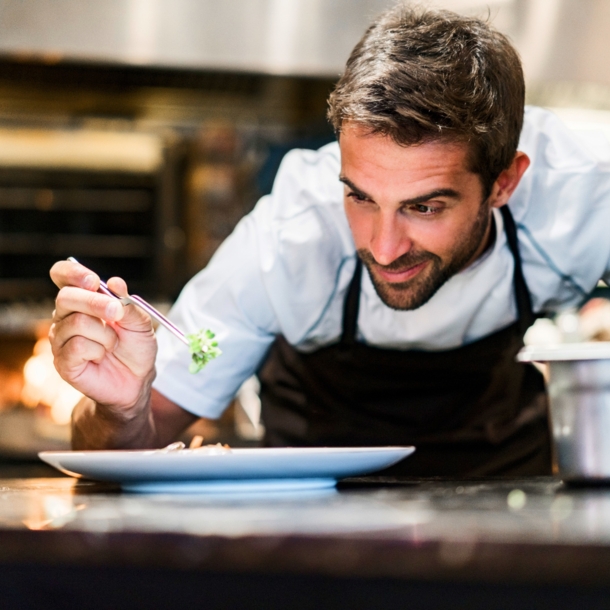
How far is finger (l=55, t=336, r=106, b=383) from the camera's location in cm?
104

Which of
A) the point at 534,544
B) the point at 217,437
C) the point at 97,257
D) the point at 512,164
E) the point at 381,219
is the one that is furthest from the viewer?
the point at 97,257

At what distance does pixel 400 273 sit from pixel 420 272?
37 mm

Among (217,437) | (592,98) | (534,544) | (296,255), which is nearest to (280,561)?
(534,544)

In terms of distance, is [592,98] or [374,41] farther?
[592,98]

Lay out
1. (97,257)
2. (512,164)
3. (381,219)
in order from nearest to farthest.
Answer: (381,219) < (512,164) < (97,257)

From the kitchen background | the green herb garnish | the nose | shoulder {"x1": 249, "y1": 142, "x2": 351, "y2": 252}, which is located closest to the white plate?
the green herb garnish

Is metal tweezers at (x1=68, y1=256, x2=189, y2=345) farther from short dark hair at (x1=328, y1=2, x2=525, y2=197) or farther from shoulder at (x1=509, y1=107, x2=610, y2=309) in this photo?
shoulder at (x1=509, y1=107, x2=610, y2=309)

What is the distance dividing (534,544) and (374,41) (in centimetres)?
93

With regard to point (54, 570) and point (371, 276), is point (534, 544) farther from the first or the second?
point (371, 276)

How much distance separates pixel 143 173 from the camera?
4199mm

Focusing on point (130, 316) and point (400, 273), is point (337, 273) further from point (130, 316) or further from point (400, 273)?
point (130, 316)

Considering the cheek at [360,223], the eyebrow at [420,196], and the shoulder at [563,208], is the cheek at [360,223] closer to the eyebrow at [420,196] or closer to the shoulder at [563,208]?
the eyebrow at [420,196]

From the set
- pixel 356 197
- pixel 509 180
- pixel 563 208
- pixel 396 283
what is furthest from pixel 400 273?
pixel 563 208

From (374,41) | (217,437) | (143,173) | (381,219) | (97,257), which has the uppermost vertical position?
(374,41)
